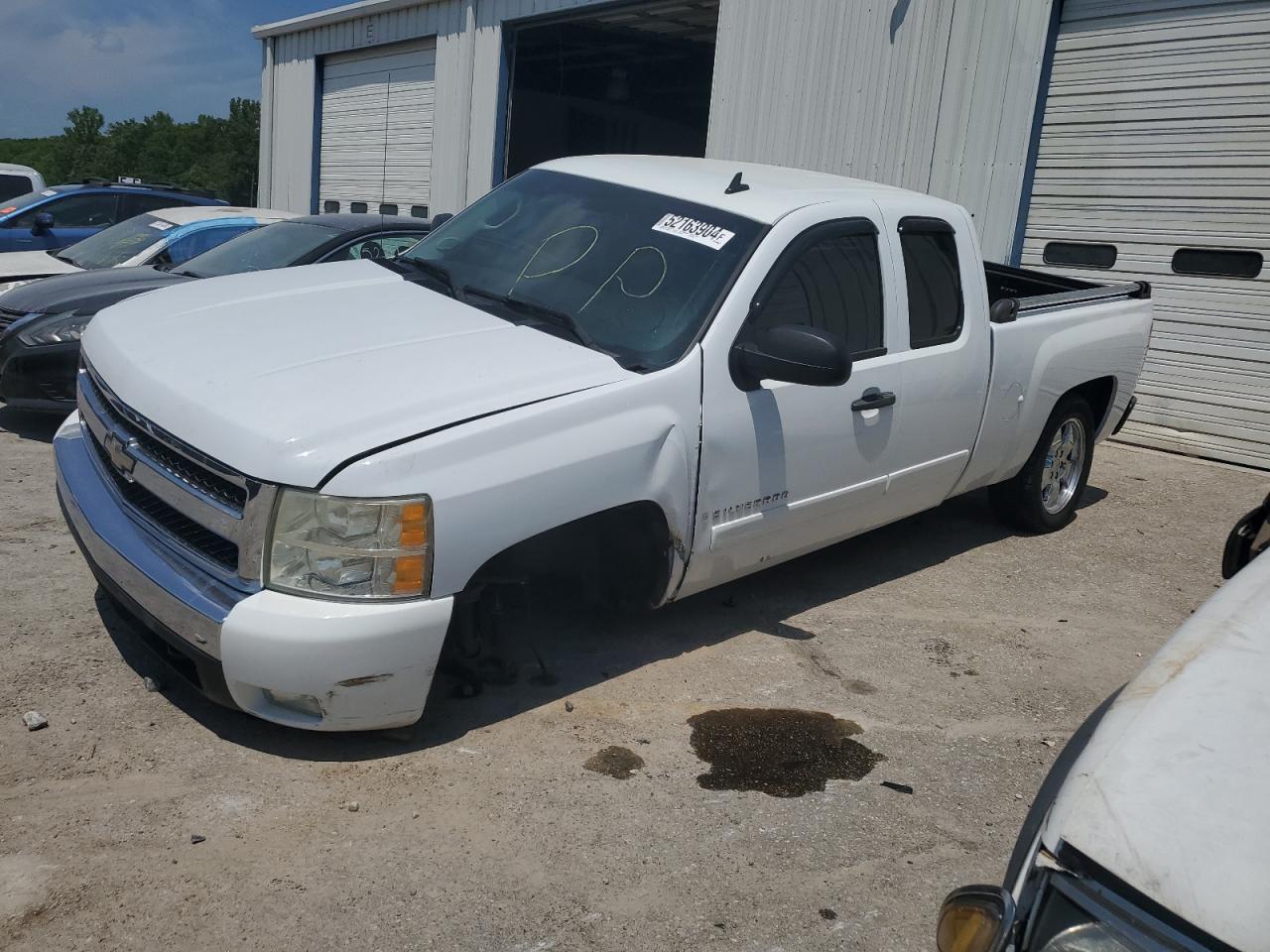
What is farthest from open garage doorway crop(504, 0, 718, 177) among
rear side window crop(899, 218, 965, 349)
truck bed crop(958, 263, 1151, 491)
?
rear side window crop(899, 218, 965, 349)

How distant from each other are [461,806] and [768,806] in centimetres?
93

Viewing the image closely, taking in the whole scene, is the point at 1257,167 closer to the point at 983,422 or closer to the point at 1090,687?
the point at 983,422

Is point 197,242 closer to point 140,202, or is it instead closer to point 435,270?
point 435,270

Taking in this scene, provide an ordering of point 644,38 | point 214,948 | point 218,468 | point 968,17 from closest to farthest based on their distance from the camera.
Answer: point 214,948 → point 218,468 → point 968,17 → point 644,38

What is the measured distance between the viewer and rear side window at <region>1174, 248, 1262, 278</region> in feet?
26.9

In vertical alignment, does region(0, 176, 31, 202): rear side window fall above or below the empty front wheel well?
above

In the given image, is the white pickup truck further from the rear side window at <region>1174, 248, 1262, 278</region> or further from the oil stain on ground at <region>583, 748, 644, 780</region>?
the rear side window at <region>1174, 248, 1262, 278</region>

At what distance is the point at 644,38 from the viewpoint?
16.6 metres

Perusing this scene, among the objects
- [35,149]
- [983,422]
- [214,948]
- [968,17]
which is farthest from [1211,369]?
[35,149]

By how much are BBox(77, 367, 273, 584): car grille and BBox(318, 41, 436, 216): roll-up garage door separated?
13030 millimetres

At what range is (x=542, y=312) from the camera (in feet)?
13.7

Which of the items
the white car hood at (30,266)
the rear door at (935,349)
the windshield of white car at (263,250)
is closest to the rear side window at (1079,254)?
the rear door at (935,349)

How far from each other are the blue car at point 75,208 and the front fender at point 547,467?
31.9ft

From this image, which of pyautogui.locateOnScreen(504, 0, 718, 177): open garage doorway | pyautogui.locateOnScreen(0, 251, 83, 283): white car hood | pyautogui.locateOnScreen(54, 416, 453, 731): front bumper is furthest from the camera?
pyautogui.locateOnScreen(504, 0, 718, 177): open garage doorway
